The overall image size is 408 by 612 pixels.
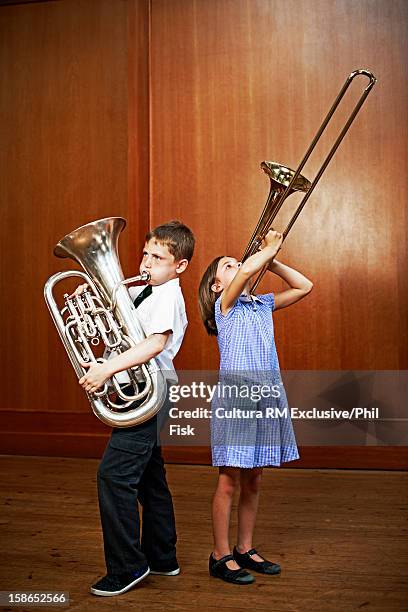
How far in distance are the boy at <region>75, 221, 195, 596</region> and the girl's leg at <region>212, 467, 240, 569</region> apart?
0.53 ft

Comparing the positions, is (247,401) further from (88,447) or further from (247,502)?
(88,447)

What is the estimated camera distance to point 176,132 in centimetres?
441

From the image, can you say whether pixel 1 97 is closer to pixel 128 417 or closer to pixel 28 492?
pixel 28 492

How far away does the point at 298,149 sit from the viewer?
4227mm

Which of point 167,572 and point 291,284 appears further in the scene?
point 291,284

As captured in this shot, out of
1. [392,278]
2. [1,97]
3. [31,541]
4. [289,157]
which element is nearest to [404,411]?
[392,278]

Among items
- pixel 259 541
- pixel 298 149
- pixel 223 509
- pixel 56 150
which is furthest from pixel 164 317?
pixel 56 150

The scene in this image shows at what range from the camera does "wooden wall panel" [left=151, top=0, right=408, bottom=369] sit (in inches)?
162

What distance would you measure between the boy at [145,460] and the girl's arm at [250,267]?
16 cm

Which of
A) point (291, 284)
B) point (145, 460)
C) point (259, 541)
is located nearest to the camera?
point (145, 460)

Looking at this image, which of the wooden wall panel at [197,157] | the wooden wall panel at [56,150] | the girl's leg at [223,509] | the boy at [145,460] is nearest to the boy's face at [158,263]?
the boy at [145,460]

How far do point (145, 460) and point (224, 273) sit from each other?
0.64 m

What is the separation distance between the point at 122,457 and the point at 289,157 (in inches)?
98.5

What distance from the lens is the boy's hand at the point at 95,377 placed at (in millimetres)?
2158
